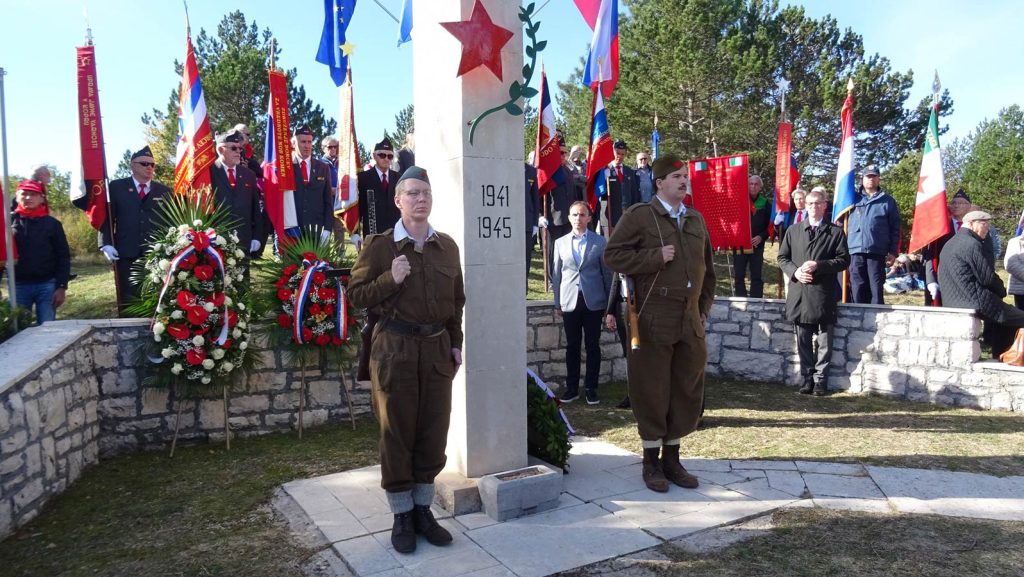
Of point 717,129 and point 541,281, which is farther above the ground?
point 717,129

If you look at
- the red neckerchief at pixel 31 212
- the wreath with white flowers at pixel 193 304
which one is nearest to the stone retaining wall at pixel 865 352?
the wreath with white flowers at pixel 193 304

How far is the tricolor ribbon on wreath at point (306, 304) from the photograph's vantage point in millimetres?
5645

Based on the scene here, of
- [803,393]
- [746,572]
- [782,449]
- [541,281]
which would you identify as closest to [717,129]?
[541,281]

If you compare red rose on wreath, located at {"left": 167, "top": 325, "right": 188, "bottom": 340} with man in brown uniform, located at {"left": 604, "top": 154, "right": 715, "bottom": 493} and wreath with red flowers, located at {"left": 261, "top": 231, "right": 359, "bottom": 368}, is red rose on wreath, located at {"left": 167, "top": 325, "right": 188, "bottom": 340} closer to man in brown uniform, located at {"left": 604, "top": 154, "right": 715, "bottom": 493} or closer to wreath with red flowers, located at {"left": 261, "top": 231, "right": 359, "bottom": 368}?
wreath with red flowers, located at {"left": 261, "top": 231, "right": 359, "bottom": 368}

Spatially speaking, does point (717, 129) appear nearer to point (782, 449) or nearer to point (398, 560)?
point (782, 449)

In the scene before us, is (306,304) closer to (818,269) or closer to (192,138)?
(192,138)

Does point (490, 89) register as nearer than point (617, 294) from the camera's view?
Yes

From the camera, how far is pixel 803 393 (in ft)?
23.8

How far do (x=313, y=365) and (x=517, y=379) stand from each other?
101 inches

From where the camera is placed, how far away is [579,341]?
6.99 m

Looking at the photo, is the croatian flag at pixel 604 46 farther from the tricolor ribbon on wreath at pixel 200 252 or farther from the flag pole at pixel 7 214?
the flag pole at pixel 7 214

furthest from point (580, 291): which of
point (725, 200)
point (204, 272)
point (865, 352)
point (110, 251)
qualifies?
point (110, 251)

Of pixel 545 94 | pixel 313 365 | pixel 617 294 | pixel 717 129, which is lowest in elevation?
pixel 313 365

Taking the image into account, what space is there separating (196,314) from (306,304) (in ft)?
2.89
